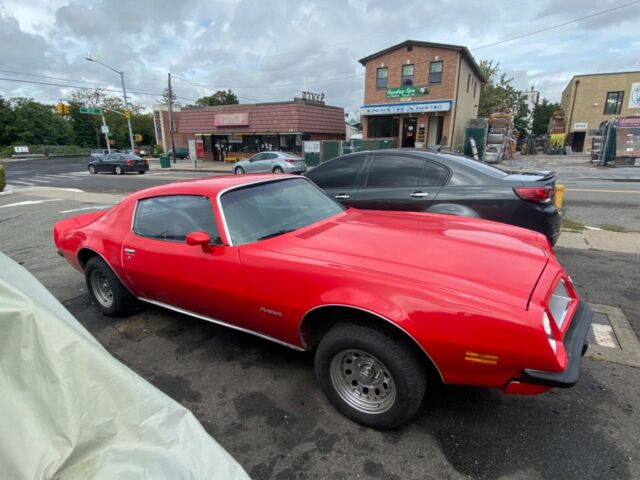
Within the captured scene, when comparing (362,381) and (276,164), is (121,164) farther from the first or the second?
(362,381)

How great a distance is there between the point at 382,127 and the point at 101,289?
91.2ft

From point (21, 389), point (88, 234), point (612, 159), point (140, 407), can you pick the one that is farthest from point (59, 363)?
point (612, 159)

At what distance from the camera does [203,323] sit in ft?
12.0

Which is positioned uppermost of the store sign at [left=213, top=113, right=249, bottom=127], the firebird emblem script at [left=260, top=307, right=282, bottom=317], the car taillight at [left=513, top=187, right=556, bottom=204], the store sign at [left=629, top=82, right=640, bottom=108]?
the store sign at [left=629, top=82, right=640, bottom=108]

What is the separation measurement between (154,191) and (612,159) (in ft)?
94.0

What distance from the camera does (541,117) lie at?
64.1 metres

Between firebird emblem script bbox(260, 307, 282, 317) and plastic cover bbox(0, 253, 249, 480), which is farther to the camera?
firebird emblem script bbox(260, 307, 282, 317)

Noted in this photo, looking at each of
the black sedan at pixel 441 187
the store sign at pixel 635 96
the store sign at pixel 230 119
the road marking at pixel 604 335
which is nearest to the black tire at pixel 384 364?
the road marking at pixel 604 335

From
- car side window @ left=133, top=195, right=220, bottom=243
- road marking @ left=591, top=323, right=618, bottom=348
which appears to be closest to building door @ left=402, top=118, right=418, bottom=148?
road marking @ left=591, top=323, right=618, bottom=348

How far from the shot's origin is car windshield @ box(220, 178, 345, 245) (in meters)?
2.79

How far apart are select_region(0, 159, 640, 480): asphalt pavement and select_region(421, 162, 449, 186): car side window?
7.60 ft

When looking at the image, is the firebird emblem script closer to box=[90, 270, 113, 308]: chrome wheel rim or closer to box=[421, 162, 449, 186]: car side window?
box=[90, 270, 113, 308]: chrome wheel rim

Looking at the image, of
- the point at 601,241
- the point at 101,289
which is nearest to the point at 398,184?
the point at 101,289

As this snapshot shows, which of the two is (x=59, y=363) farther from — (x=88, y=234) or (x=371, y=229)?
(x=88, y=234)
